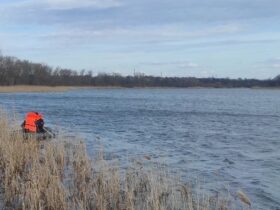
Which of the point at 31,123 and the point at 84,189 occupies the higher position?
the point at 31,123

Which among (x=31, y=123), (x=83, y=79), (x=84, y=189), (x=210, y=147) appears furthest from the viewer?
(x=83, y=79)

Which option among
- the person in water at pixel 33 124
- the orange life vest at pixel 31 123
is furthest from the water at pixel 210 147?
the orange life vest at pixel 31 123

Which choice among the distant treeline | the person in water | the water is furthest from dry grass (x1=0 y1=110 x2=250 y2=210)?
the distant treeline

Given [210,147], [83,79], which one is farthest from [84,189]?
[83,79]

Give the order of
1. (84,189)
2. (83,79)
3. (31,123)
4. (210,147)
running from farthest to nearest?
(83,79), (210,147), (31,123), (84,189)

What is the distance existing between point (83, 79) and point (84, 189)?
150 m

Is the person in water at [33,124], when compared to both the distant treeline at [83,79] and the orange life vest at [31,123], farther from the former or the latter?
the distant treeline at [83,79]

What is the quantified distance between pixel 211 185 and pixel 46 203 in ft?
19.1

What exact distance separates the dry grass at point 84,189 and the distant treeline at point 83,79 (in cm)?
11046

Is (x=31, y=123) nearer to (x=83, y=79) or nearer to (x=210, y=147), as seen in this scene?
(x=210, y=147)

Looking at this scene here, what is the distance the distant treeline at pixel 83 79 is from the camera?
426 feet

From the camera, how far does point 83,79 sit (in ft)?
527

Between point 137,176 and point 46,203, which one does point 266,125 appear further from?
point 46,203

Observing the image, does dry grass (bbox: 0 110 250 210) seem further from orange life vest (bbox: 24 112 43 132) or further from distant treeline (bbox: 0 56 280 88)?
distant treeline (bbox: 0 56 280 88)
